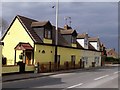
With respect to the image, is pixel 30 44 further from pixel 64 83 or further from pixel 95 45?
pixel 95 45

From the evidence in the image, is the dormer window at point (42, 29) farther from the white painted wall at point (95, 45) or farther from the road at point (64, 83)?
the white painted wall at point (95, 45)

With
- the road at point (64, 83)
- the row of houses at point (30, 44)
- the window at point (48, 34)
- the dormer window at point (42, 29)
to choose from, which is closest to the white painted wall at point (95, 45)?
the row of houses at point (30, 44)

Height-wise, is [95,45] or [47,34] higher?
[95,45]

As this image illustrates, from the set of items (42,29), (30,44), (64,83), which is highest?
(42,29)

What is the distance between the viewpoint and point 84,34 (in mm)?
59812

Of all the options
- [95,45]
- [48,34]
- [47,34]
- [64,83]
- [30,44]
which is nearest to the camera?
[64,83]

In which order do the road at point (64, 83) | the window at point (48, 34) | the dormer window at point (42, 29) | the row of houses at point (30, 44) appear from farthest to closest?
the window at point (48, 34)
the dormer window at point (42, 29)
the row of houses at point (30, 44)
the road at point (64, 83)

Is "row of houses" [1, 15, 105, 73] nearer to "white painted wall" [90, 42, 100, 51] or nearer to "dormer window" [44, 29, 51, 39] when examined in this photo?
"dormer window" [44, 29, 51, 39]

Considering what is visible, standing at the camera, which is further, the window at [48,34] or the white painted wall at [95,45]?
the white painted wall at [95,45]

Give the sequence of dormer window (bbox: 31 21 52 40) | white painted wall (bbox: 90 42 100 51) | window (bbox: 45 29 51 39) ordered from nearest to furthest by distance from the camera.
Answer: dormer window (bbox: 31 21 52 40)
window (bbox: 45 29 51 39)
white painted wall (bbox: 90 42 100 51)

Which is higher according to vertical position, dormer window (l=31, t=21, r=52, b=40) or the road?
dormer window (l=31, t=21, r=52, b=40)

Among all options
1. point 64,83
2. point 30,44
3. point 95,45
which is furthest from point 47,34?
point 95,45

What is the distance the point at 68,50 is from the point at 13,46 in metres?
11.2

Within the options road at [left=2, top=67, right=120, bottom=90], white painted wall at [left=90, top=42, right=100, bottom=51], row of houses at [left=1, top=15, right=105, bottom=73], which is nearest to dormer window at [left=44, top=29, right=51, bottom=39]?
row of houses at [left=1, top=15, right=105, bottom=73]
